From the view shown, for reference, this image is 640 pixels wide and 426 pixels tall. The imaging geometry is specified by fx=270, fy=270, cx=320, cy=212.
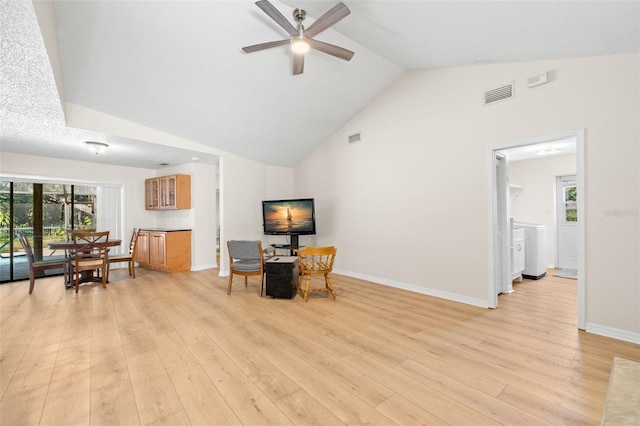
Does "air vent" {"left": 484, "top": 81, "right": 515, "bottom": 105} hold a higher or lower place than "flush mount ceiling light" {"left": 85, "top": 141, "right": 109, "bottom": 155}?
higher

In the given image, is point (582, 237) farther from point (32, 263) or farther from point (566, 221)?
point (32, 263)

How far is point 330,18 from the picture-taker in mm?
2424

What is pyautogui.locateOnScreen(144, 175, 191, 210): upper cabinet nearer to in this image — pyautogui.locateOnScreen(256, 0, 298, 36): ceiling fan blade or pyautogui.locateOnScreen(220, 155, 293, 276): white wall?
pyautogui.locateOnScreen(220, 155, 293, 276): white wall

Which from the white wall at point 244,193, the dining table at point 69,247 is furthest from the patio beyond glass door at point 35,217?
the white wall at point 244,193

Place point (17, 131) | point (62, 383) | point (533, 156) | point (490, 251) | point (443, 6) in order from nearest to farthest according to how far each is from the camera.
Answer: point (62, 383), point (443, 6), point (490, 251), point (17, 131), point (533, 156)

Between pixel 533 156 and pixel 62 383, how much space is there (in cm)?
819

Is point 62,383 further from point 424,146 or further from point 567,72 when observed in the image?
point 567,72

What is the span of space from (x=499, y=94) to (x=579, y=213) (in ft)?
5.47

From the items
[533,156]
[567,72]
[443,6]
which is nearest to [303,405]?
[443,6]

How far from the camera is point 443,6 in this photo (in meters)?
2.52

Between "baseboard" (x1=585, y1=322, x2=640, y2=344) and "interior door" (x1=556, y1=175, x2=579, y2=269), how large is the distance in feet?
13.3

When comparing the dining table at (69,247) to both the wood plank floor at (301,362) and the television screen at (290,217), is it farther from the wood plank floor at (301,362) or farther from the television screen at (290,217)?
the television screen at (290,217)

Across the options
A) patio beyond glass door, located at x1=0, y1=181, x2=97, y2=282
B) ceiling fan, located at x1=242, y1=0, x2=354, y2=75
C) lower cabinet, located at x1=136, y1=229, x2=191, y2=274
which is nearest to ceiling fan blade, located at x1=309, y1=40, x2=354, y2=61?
ceiling fan, located at x1=242, y1=0, x2=354, y2=75

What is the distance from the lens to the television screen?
17.8 ft
